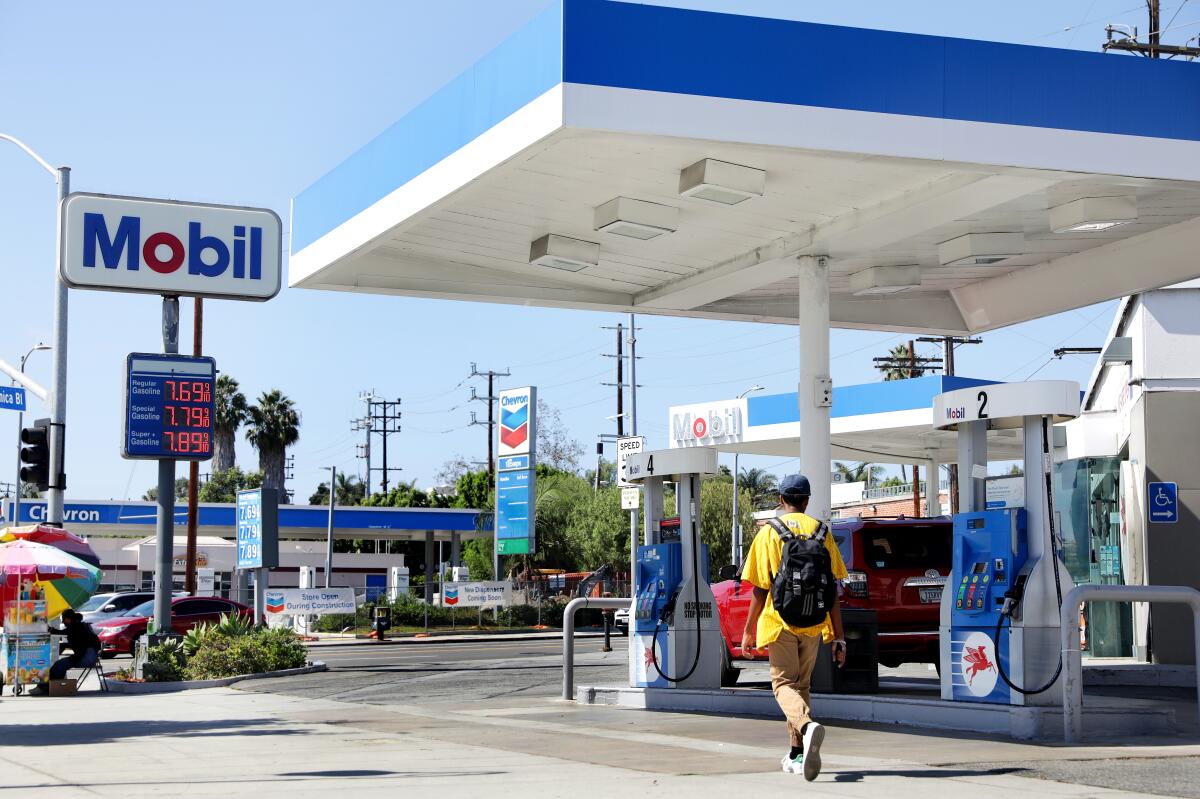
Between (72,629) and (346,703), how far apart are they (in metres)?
5.73

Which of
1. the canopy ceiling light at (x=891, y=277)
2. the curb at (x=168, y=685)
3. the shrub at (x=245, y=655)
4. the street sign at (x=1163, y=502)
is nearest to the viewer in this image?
the canopy ceiling light at (x=891, y=277)

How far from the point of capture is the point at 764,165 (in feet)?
42.4

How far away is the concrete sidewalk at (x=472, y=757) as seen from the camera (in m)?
7.93

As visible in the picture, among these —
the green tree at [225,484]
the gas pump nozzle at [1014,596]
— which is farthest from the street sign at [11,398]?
the green tree at [225,484]

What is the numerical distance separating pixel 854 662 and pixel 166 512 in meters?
12.1

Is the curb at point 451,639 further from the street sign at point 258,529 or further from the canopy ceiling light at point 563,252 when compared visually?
the canopy ceiling light at point 563,252

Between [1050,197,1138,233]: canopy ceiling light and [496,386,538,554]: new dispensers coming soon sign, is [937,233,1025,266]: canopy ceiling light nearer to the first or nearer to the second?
[1050,197,1138,233]: canopy ceiling light

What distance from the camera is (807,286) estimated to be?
617 inches

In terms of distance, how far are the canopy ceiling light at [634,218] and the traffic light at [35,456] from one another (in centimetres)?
1116

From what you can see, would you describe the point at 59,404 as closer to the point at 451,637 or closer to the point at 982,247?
→ the point at 982,247

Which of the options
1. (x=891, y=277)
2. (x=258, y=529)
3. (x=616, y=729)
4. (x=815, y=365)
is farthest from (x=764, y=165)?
(x=258, y=529)

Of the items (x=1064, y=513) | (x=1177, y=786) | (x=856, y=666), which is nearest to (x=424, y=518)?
(x=1064, y=513)

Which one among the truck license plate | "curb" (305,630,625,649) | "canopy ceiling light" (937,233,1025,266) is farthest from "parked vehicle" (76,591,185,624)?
"canopy ceiling light" (937,233,1025,266)

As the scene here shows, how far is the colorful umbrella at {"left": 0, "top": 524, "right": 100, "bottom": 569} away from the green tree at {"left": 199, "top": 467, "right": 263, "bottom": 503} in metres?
82.8
